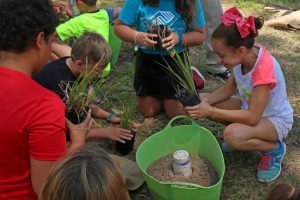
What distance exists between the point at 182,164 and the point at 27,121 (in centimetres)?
107

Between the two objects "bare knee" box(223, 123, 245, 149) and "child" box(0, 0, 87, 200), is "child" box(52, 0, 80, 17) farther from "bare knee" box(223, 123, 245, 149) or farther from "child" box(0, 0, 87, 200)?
"child" box(0, 0, 87, 200)

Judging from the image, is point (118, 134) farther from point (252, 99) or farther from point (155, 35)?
point (252, 99)

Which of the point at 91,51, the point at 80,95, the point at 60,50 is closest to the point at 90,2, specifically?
the point at 60,50

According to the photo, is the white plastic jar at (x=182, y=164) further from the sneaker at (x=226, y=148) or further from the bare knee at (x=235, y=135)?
the sneaker at (x=226, y=148)

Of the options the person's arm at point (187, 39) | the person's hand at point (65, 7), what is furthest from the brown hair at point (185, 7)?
the person's hand at point (65, 7)

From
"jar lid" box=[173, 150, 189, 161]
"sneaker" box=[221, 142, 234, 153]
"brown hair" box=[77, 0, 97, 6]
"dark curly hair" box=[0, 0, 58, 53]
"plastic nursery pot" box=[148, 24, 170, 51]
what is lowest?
"sneaker" box=[221, 142, 234, 153]

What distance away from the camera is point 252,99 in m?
2.42

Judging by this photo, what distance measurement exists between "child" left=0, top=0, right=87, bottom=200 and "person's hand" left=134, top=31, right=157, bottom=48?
1.16 metres

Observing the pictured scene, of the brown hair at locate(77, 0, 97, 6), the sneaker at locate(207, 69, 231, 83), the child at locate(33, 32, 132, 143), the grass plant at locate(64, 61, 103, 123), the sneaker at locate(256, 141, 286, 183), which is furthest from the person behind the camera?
the sneaker at locate(207, 69, 231, 83)

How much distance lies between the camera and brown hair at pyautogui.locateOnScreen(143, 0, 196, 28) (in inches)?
115

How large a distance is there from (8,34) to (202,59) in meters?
2.87

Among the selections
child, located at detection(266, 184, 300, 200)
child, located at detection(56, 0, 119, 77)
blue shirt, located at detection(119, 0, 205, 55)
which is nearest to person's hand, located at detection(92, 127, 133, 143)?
blue shirt, located at detection(119, 0, 205, 55)

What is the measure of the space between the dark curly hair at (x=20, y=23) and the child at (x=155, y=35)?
4.05 feet

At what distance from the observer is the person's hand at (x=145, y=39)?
9.07 ft
